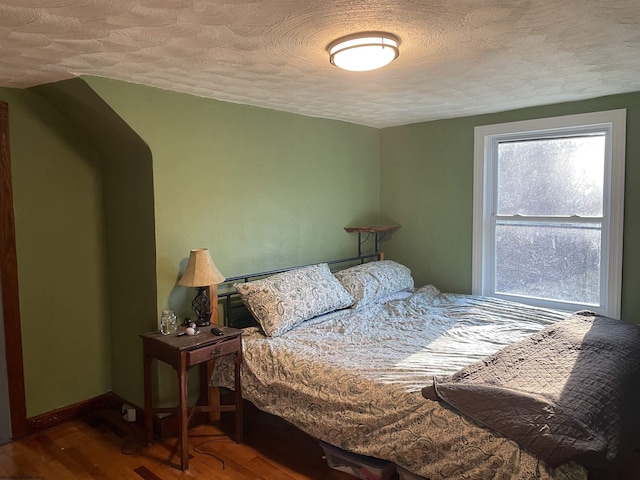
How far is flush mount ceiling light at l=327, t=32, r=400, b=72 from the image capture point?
6.41 feet

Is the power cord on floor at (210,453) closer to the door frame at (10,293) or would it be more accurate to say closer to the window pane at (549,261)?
the door frame at (10,293)

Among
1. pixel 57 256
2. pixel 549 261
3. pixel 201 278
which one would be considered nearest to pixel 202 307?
pixel 201 278

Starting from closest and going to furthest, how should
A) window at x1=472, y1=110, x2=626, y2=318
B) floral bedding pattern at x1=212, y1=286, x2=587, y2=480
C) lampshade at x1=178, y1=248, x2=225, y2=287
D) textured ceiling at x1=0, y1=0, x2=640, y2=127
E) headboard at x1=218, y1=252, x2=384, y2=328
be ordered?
textured ceiling at x1=0, y1=0, x2=640, y2=127 → floral bedding pattern at x1=212, y1=286, x2=587, y2=480 → lampshade at x1=178, y1=248, x2=225, y2=287 → headboard at x1=218, y1=252, x2=384, y2=328 → window at x1=472, y1=110, x2=626, y2=318

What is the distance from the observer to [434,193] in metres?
4.21

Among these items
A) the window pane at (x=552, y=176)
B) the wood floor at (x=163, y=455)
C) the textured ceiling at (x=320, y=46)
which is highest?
the textured ceiling at (x=320, y=46)

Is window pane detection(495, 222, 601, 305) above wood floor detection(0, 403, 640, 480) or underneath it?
above

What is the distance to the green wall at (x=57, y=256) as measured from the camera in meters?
2.93

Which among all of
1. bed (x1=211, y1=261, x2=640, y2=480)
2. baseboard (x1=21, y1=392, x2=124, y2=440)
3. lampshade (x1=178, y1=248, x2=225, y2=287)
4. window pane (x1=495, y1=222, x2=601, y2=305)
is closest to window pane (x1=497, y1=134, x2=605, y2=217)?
window pane (x1=495, y1=222, x2=601, y2=305)

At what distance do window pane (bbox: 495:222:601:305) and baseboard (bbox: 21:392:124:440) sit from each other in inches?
124

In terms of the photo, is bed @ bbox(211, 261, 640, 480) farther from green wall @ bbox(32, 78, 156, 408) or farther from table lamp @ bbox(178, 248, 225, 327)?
green wall @ bbox(32, 78, 156, 408)

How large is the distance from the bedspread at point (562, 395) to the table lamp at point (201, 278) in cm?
142

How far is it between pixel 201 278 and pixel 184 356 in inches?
19.1

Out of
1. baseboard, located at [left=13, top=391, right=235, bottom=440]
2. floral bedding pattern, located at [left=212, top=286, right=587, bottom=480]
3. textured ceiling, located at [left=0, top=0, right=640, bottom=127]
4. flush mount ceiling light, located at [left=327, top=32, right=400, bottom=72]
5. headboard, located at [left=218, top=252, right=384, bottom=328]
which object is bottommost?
baseboard, located at [left=13, top=391, right=235, bottom=440]

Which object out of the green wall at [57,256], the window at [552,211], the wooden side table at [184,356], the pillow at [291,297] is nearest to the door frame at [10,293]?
the green wall at [57,256]
